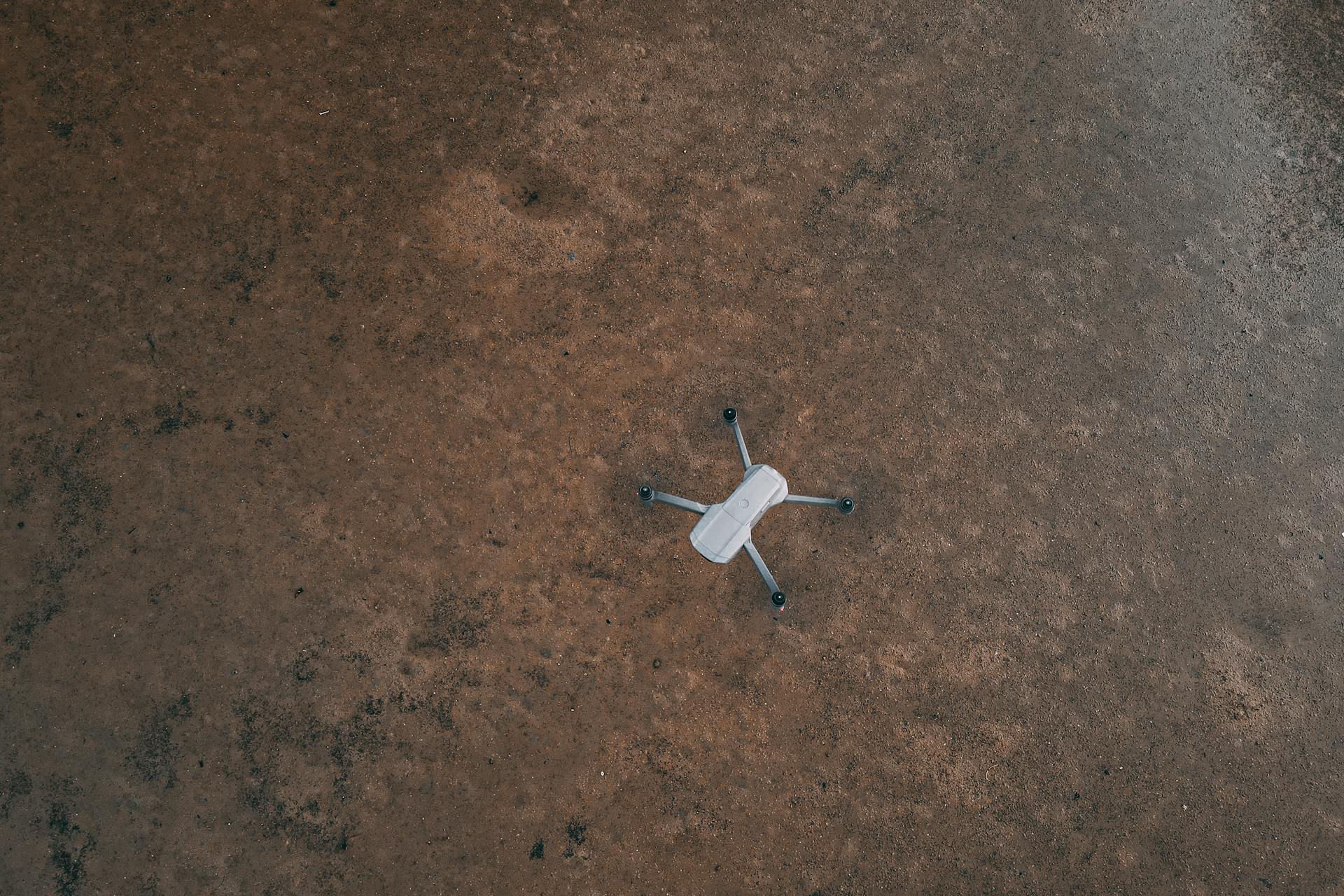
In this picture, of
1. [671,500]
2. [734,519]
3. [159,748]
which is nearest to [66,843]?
[159,748]

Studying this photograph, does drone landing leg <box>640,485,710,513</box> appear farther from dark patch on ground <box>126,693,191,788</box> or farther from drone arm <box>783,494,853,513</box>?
dark patch on ground <box>126,693,191,788</box>

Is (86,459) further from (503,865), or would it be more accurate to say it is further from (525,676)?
(503,865)

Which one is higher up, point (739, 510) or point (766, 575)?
point (739, 510)

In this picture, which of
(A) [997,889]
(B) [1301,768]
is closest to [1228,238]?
(B) [1301,768]

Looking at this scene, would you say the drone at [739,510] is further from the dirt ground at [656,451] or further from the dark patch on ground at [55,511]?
the dark patch on ground at [55,511]

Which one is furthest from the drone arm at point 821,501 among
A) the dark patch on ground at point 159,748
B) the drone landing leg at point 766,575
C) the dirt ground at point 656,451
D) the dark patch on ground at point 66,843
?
the dark patch on ground at point 66,843

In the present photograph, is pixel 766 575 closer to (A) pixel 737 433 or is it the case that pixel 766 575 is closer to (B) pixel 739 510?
(B) pixel 739 510
